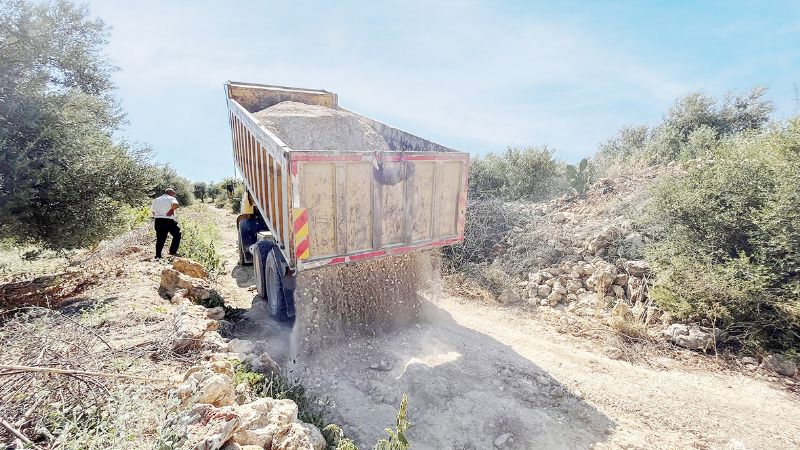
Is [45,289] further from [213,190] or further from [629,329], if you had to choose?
[213,190]

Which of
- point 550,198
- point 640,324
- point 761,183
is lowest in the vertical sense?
point 640,324

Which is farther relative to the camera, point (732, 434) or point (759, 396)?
point (759, 396)

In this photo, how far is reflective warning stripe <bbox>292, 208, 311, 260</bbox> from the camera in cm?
390

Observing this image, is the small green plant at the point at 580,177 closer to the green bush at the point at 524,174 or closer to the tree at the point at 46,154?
the green bush at the point at 524,174

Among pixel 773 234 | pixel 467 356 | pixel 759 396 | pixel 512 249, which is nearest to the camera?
pixel 759 396

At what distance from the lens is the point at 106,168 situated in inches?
259

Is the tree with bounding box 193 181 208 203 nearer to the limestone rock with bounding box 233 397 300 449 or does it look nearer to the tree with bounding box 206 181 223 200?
the tree with bounding box 206 181 223 200

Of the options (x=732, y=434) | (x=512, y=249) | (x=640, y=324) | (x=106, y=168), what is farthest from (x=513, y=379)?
(x=106, y=168)

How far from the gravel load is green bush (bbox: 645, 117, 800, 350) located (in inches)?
192

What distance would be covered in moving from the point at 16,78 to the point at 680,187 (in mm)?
10917

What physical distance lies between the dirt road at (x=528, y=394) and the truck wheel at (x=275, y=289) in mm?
214

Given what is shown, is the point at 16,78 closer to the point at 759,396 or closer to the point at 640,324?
the point at 640,324

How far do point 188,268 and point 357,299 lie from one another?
3041 mm

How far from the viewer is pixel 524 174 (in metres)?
11.3
